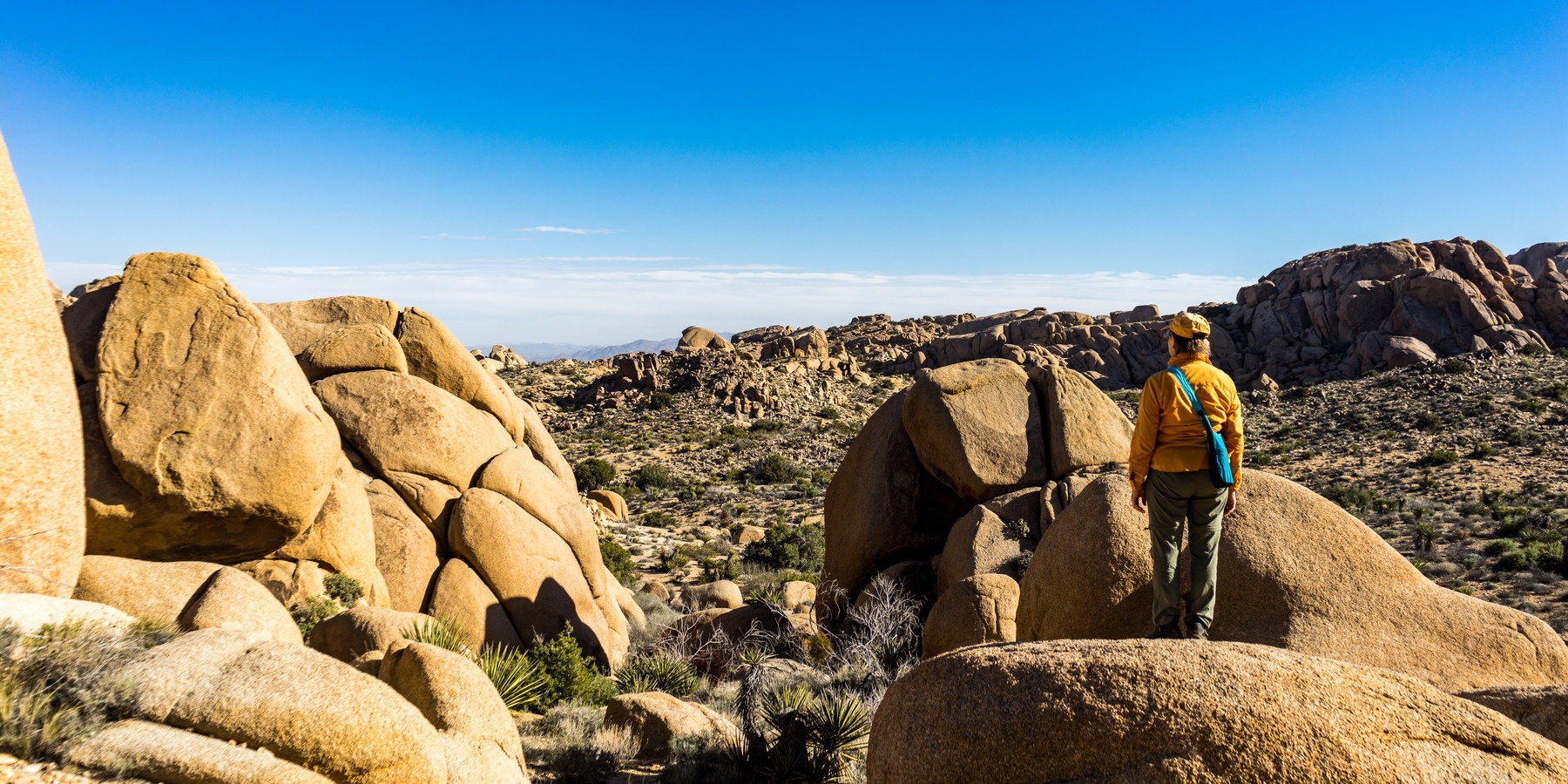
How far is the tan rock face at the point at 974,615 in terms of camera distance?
1048cm

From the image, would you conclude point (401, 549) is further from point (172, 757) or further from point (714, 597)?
point (714, 597)

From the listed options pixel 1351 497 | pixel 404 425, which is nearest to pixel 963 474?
pixel 404 425

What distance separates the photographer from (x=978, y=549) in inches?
493

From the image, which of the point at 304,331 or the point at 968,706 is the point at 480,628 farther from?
the point at 968,706

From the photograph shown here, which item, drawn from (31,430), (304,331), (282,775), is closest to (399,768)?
(282,775)

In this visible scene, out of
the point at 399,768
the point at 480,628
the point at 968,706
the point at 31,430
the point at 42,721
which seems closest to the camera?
the point at 968,706

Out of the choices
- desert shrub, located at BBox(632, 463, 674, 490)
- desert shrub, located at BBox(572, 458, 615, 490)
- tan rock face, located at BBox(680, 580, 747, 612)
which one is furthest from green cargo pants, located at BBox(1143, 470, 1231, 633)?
desert shrub, located at BBox(632, 463, 674, 490)

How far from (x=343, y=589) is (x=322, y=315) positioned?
19.5 ft

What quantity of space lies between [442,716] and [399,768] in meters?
1.35

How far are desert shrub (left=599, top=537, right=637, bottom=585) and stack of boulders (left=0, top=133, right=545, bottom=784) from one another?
8.21 meters

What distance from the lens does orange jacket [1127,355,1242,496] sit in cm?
605

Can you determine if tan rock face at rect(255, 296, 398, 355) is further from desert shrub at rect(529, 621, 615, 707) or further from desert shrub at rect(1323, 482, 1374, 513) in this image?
desert shrub at rect(1323, 482, 1374, 513)

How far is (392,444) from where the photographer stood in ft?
40.3

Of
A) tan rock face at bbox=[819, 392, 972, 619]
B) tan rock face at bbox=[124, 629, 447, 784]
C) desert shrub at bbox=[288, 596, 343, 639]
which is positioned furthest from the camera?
tan rock face at bbox=[819, 392, 972, 619]
